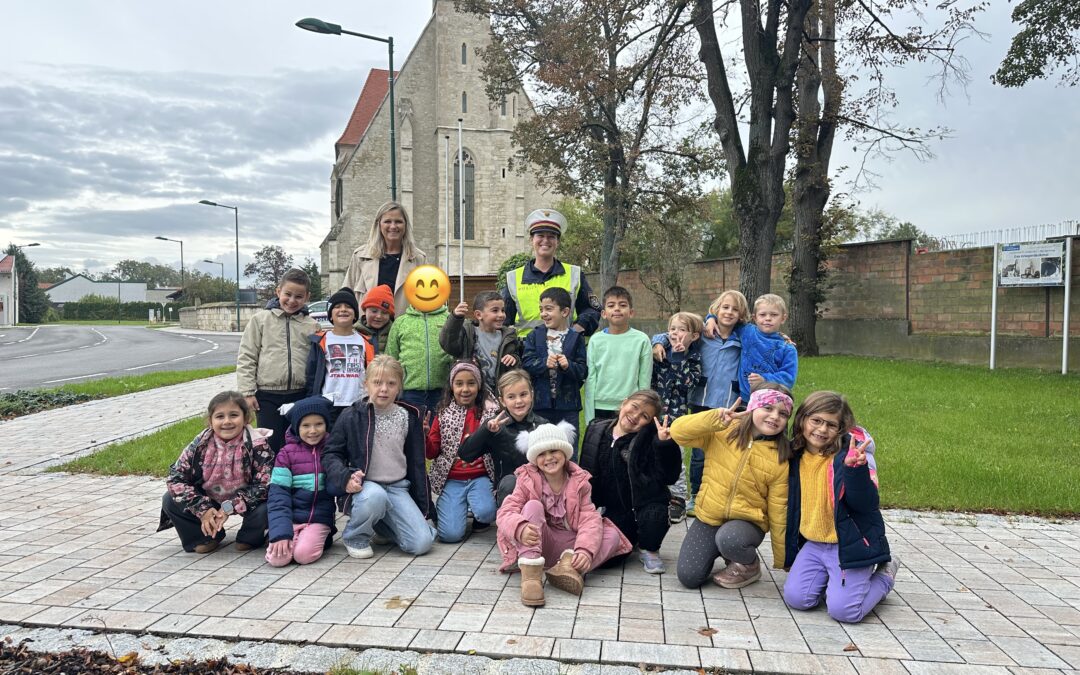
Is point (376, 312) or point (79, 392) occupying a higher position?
point (376, 312)

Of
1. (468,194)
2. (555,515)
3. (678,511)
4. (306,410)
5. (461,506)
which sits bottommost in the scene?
(678,511)

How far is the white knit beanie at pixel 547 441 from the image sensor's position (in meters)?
4.31

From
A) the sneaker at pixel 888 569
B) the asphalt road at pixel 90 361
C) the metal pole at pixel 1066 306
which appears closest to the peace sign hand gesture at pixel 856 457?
the sneaker at pixel 888 569

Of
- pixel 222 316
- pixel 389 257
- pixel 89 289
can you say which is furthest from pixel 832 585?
pixel 89 289

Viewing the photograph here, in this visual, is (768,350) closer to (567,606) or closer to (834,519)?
(834,519)

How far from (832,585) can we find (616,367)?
2041 millimetres

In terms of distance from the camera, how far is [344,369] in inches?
209

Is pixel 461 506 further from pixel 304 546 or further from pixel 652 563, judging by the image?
pixel 652 563

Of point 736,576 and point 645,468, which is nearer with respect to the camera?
point 736,576

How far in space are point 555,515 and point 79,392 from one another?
1261 cm

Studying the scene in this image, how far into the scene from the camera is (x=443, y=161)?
45438 mm

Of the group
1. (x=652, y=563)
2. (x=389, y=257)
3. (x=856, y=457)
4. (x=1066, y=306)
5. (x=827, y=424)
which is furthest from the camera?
(x=1066, y=306)

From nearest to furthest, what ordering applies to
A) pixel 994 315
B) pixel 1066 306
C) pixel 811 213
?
pixel 1066 306 → pixel 994 315 → pixel 811 213

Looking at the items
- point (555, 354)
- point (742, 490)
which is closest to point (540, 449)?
point (555, 354)
